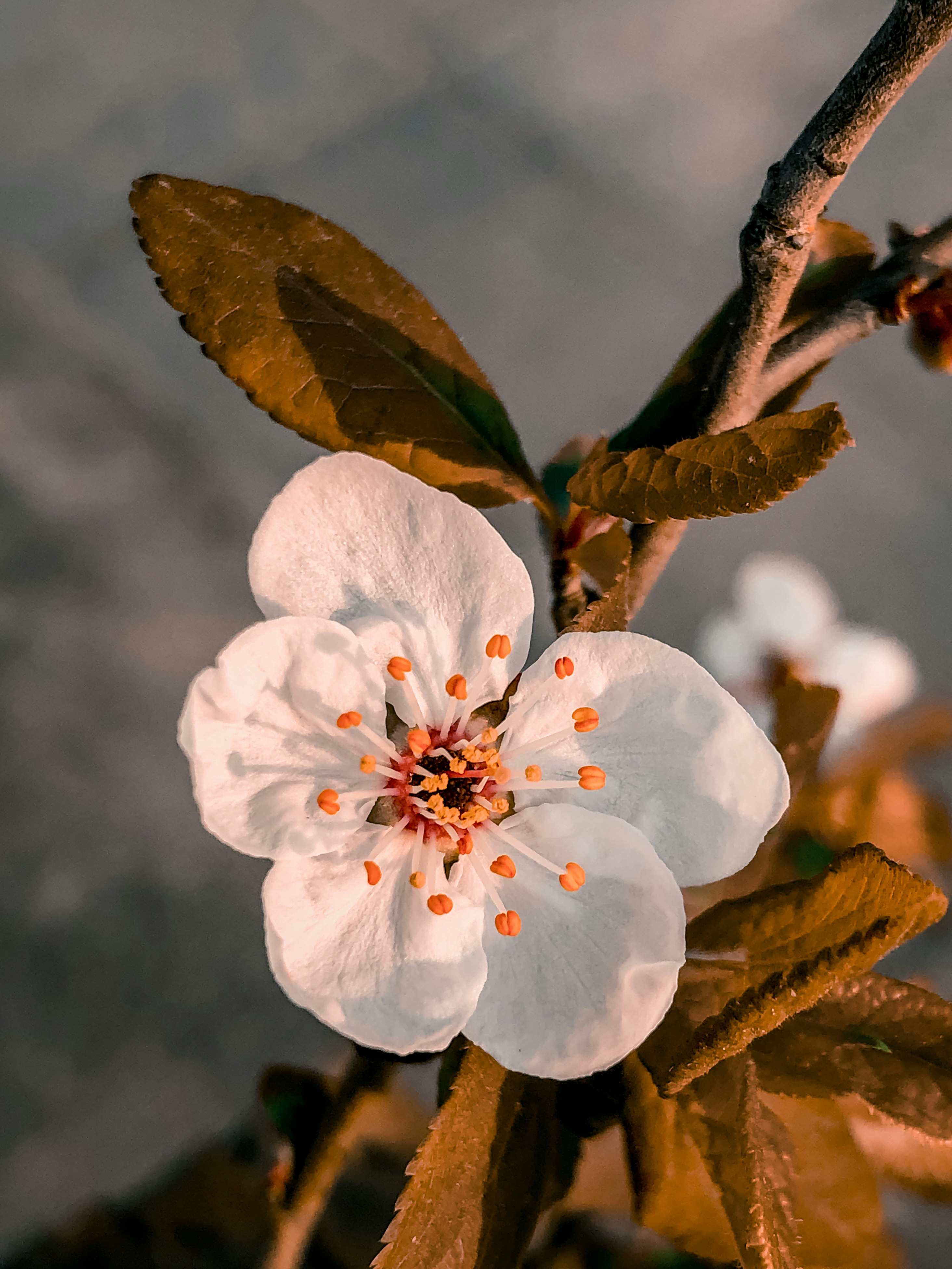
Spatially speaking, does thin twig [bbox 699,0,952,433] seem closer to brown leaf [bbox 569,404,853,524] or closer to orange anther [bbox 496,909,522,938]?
brown leaf [bbox 569,404,853,524]

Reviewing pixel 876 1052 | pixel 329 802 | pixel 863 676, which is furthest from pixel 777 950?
pixel 863 676

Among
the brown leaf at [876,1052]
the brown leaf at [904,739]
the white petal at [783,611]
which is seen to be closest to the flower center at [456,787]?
the brown leaf at [876,1052]

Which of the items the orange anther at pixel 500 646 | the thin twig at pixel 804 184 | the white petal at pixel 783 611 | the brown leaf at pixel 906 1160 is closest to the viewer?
the thin twig at pixel 804 184

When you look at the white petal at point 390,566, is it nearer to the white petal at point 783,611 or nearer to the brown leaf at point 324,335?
the brown leaf at point 324,335

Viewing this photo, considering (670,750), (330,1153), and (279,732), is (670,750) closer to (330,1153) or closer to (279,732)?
(279,732)

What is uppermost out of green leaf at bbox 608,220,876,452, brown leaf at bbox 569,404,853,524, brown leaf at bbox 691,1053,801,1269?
green leaf at bbox 608,220,876,452

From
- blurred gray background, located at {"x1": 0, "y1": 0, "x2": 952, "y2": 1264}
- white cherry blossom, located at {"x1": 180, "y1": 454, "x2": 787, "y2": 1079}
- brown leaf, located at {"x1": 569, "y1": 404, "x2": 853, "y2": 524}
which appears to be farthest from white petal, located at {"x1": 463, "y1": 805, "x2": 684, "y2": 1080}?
blurred gray background, located at {"x1": 0, "y1": 0, "x2": 952, "y2": 1264}

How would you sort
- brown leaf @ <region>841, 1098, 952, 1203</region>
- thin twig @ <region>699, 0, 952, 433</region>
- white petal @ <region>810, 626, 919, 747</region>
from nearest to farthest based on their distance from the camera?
1. thin twig @ <region>699, 0, 952, 433</region>
2. brown leaf @ <region>841, 1098, 952, 1203</region>
3. white petal @ <region>810, 626, 919, 747</region>
